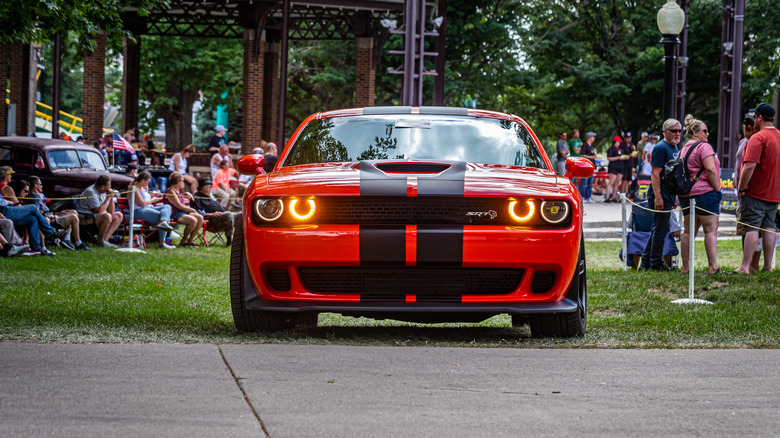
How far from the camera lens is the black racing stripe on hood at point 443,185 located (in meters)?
6.23

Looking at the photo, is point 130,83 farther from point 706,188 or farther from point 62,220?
point 706,188

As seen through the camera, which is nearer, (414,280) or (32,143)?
(414,280)

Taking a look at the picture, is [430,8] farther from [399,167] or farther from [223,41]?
[399,167]

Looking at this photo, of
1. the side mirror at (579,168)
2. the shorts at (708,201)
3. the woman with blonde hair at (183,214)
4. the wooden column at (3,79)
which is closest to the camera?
the side mirror at (579,168)

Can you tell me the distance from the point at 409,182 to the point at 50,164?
14415mm

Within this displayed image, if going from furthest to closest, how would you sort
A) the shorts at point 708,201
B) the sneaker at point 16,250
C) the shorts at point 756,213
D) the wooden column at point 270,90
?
the wooden column at point 270,90, the sneaker at point 16,250, the shorts at point 708,201, the shorts at point 756,213

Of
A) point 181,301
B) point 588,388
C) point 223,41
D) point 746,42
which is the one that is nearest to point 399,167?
point 588,388

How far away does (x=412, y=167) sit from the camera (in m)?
6.57

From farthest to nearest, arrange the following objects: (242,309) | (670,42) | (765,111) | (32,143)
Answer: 1. (32,143)
2. (670,42)
3. (765,111)
4. (242,309)

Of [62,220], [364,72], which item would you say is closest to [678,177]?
[62,220]

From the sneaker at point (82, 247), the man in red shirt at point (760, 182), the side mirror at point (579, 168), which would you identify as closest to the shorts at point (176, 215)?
the sneaker at point (82, 247)

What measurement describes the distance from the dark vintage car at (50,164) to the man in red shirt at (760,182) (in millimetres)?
11507

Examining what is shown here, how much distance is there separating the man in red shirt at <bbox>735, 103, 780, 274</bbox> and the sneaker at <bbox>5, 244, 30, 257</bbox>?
8710mm

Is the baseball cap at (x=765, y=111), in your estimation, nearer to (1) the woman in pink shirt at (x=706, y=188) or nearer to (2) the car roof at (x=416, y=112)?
(1) the woman in pink shirt at (x=706, y=188)
